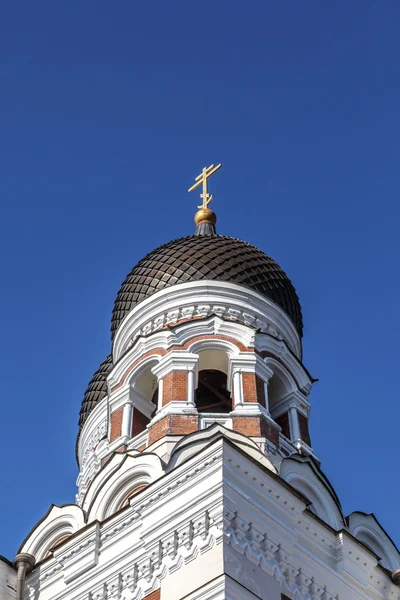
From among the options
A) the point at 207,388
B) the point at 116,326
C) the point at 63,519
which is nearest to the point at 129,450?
the point at 63,519

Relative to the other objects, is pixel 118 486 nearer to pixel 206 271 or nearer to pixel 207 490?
pixel 207 490

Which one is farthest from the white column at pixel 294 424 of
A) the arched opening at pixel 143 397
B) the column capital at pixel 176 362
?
the arched opening at pixel 143 397

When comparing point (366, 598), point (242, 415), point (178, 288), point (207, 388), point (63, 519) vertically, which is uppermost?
point (178, 288)

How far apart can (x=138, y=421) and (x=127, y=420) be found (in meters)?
0.31

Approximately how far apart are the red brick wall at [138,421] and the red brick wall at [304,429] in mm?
2328

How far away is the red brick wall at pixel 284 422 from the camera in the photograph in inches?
813

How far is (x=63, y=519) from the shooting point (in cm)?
1894

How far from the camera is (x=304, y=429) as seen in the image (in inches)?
818

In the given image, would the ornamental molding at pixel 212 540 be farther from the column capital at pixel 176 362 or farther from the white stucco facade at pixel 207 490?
the column capital at pixel 176 362

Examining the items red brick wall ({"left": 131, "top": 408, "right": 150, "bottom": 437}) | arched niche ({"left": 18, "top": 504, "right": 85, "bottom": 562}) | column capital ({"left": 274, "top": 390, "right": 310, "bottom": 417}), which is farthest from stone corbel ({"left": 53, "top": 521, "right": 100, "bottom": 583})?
column capital ({"left": 274, "top": 390, "right": 310, "bottom": 417})

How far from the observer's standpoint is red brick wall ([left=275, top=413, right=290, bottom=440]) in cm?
2065

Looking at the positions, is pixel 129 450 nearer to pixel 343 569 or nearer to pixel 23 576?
pixel 23 576

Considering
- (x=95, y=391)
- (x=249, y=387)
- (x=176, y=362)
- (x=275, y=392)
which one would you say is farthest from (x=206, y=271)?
(x=95, y=391)

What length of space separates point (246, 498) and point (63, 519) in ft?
12.5
